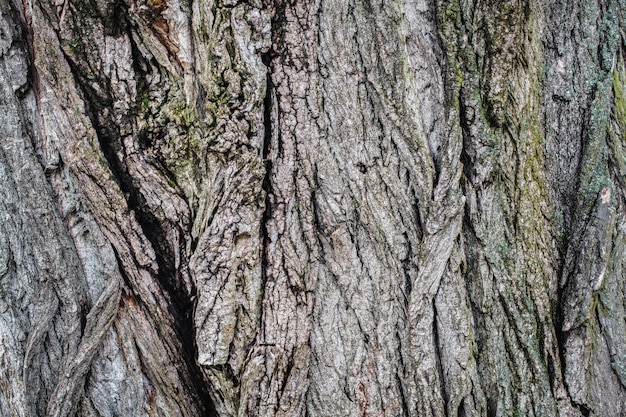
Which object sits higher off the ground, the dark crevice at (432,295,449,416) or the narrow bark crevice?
the narrow bark crevice

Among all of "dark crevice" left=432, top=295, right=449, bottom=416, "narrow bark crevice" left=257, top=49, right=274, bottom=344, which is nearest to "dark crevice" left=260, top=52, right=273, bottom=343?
"narrow bark crevice" left=257, top=49, right=274, bottom=344

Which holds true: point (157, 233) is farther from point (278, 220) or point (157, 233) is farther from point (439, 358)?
point (439, 358)

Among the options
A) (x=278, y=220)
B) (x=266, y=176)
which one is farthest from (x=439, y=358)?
(x=266, y=176)

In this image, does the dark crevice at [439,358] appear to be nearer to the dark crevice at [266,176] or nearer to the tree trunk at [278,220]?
the tree trunk at [278,220]

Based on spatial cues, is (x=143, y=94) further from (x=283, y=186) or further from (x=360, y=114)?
(x=360, y=114)

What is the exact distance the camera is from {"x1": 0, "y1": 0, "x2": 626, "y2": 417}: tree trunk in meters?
1.62

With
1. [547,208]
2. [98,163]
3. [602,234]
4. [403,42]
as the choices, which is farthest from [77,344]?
[602,234]

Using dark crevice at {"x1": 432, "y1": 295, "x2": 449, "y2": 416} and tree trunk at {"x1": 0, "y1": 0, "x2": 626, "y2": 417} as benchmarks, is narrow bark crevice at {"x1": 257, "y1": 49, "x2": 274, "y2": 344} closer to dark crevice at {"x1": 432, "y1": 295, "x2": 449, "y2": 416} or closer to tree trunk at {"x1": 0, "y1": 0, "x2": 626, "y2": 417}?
tree trunk at {"x1": 0, "y1": 0, "x2": 626, "y2": 417}

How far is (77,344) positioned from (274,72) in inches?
44.8

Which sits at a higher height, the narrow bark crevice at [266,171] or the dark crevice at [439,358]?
the narrow bark crevice at [266,171]

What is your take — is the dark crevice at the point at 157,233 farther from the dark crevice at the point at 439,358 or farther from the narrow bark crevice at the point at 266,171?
the dark crevice at the point at 439,358

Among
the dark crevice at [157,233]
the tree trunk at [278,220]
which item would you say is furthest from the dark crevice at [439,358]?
the dark crevice at [157,233]

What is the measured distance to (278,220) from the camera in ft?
5.44

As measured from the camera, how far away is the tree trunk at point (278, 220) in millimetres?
1617
